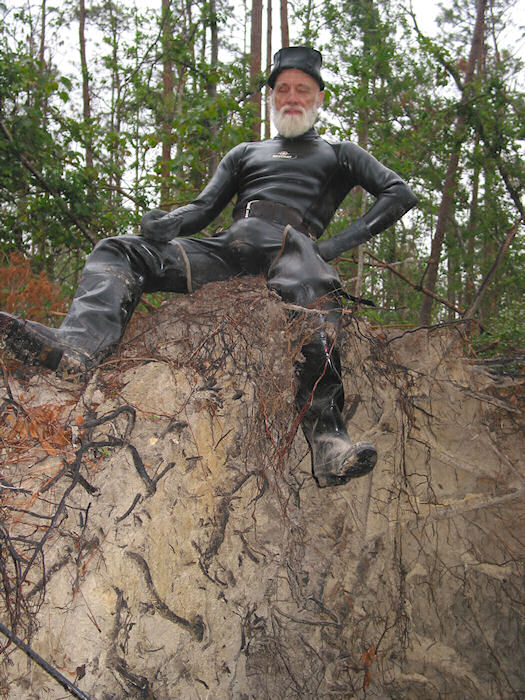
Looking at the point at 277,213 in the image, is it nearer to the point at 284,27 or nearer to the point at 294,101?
the point at 294,101

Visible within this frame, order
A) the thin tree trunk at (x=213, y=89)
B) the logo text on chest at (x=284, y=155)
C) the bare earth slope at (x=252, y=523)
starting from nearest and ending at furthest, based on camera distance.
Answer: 1. the bare earth slope at (x=252, y=523)
2. the logo text on chest at (x=284, y=155)
3. the thin tree trunk at (x=213, y=89)

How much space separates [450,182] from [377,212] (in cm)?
767

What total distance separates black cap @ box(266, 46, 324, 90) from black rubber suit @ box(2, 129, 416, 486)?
344 millimetres

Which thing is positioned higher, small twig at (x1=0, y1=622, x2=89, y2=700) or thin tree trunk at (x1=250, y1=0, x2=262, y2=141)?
thin tree trunk at (x1=250, y1=0, x2=262, y2=141)

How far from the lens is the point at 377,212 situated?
3.18m

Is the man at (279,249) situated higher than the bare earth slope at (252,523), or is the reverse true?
the man at (279,249)

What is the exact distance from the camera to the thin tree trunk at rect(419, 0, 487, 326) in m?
8.61

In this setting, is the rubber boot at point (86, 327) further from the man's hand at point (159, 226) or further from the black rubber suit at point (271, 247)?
the man's hand at point (159, 226)

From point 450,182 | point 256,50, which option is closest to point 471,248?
point 450,182

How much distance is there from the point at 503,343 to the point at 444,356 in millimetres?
2201

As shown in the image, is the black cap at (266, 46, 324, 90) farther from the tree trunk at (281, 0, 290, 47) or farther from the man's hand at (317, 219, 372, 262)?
the tree trunk at (281, 0, 290, 47)

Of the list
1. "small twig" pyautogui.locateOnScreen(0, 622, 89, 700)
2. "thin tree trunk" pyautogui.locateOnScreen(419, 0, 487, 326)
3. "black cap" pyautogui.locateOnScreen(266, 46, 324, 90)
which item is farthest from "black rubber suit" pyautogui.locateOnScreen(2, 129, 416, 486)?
"thin tree trunk" pyautogui.locateOnScreen(419, 0, 487, 326)

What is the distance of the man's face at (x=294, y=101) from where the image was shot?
11.2ft

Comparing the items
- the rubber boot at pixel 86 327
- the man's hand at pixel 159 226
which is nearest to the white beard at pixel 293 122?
the man's hand at pixel 159 226
